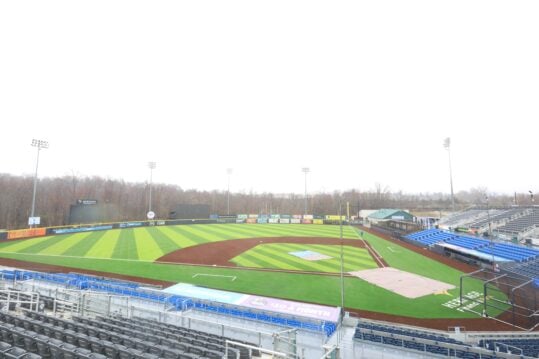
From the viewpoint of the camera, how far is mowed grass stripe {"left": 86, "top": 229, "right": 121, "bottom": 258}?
32.0 m

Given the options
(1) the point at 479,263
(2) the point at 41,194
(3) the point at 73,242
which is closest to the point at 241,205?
(2) the point at 41,194

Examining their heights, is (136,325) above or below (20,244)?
above

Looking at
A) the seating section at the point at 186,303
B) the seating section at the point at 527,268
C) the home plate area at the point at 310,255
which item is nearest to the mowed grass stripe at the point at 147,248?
the seating section at the point at 186,303

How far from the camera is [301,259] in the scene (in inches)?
1214

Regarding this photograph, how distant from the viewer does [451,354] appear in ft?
34.7

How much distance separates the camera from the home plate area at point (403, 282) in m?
21.0

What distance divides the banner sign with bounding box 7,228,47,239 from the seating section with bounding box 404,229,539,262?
58.2 meters

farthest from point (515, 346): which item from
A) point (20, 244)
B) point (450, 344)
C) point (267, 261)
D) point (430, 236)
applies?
point (20, 244)

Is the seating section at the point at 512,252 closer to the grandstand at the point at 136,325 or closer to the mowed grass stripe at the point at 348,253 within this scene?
the mowed grass stripe at the point at 348,253

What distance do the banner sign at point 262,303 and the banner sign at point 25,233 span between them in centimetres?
3748

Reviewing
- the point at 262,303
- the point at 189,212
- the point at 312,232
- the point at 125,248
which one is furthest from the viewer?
the point at 189,212

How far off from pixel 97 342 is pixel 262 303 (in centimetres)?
1175

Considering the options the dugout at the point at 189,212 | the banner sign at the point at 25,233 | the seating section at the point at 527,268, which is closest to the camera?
the seating section at the point at 527,268

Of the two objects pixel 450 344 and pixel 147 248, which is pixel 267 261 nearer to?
pixel 147 248
